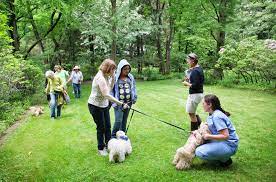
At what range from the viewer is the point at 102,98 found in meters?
5.97

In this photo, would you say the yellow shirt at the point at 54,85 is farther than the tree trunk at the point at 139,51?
No

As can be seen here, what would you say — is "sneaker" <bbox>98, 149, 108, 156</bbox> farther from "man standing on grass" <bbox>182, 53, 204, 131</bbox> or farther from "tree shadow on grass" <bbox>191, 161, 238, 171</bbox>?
"man standing on grass" <bbox>182, 53, 204, 131</bbox>

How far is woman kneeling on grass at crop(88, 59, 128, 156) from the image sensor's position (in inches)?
229

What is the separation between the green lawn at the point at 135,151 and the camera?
534cm

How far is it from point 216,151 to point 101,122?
2.18 m

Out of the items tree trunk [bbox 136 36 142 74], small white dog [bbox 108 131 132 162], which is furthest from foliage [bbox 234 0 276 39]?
small white dog [bbox 108 131 132 162]

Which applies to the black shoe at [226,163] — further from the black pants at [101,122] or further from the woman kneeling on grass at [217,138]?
the black pants at [101,122]

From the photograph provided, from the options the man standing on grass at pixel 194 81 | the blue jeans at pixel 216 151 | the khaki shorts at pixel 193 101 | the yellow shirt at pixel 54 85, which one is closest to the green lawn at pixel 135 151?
Answer: the blue jeans at pixel 216 151

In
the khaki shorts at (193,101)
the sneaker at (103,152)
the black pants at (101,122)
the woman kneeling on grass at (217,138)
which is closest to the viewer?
the woman kneeling on grass at (217,138)

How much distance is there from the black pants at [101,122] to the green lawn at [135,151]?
33cm

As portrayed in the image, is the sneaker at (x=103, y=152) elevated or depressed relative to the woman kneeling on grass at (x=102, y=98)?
depressed

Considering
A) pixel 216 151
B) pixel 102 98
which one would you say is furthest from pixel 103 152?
pixel 216 151

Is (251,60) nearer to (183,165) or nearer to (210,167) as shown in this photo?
(210,167)

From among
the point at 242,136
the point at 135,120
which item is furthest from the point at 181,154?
the point at 135,120
